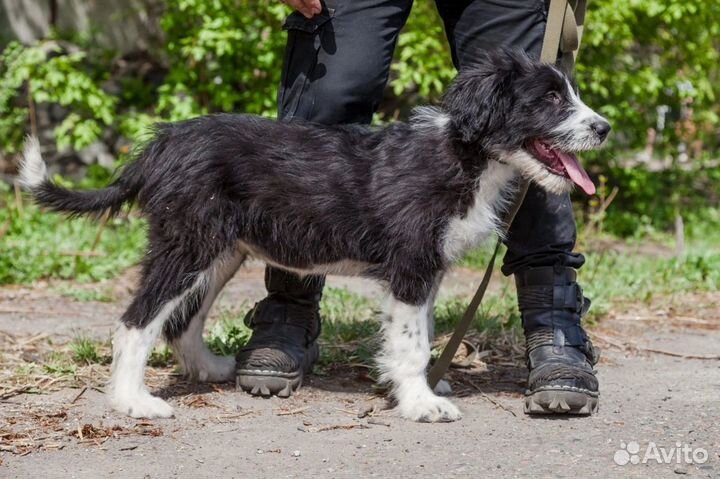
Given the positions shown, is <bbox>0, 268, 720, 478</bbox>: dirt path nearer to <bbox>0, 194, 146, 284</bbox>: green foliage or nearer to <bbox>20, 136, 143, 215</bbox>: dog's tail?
<bbox>20, 136, 143, 215</bbox>: dog's tail

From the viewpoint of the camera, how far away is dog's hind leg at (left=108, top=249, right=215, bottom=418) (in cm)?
409

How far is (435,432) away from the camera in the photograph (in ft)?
12.8

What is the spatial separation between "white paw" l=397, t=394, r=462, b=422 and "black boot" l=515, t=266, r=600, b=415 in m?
0.32

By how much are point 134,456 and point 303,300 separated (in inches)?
51.9

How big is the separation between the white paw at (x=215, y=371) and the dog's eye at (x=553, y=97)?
1824mm

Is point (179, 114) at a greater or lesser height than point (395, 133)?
lesser

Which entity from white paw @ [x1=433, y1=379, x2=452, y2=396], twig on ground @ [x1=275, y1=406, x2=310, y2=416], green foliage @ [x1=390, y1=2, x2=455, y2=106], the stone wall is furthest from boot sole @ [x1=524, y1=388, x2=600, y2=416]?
the stone wall

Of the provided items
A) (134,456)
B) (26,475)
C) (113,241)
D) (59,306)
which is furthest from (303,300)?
(113,241)

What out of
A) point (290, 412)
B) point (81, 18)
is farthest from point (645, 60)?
point (290, 412)

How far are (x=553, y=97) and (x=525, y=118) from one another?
0.47 feet

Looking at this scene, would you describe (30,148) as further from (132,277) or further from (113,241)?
(113,241)

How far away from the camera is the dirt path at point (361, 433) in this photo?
3441 millimetres

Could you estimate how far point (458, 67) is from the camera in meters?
4.56

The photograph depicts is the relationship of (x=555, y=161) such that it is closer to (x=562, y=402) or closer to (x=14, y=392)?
(x=562, y=402)
